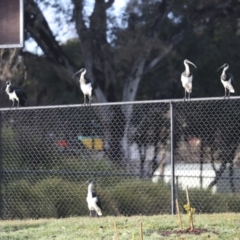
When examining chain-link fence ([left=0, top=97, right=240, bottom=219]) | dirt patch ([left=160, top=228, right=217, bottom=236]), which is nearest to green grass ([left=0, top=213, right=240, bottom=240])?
dirt patch ([left=160, top=228, right=217, bottom=236])

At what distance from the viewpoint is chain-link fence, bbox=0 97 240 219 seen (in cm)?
1398

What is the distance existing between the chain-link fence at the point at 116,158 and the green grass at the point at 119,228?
2.29 metres

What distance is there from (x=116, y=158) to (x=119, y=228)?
17.9 feet

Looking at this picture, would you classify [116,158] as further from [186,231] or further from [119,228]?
[186,231]

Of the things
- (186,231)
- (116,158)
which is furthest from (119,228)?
(116,158)

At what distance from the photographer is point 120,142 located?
52.1ft

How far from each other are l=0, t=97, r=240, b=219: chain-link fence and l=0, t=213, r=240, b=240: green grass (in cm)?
229

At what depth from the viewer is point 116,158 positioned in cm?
1550

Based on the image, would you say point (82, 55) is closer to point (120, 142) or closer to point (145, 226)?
point (120, 142)

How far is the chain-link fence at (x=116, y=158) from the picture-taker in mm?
13977

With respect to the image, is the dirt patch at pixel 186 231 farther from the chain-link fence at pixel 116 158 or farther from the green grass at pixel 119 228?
the chain-link fence at pixel 116 158

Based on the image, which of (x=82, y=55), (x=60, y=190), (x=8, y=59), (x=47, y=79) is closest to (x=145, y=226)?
(x=60, y=190)

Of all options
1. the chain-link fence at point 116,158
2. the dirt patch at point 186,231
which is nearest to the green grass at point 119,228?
the dirt patch at point 186,231

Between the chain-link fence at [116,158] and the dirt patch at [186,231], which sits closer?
the dirt patch at [186,231]
